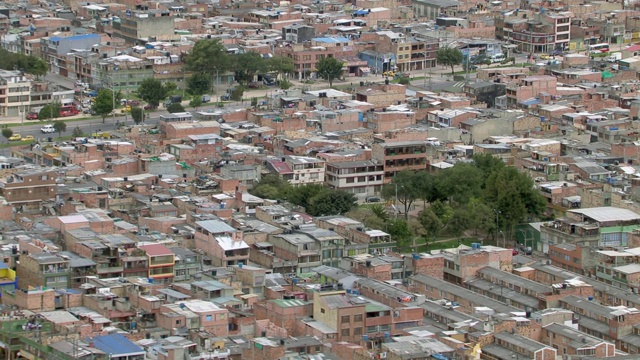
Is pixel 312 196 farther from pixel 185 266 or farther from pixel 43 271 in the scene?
pixel 43 271

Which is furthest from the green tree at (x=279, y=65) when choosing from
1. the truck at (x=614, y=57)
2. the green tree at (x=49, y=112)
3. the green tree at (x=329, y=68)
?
the truck at (x=614, y=57)

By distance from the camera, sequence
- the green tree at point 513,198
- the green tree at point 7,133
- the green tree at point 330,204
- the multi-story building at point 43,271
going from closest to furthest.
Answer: the multi-story building at point 43,271, the green tree at point 330,204, the green tree at point 513,198, the green tree at point 7,133

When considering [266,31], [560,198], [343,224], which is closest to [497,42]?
[266,31]

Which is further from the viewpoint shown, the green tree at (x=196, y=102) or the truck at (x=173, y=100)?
the truck at (x=173, y=100)

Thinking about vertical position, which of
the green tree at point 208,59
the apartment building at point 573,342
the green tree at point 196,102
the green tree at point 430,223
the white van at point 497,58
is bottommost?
the apartment building at point 573,342

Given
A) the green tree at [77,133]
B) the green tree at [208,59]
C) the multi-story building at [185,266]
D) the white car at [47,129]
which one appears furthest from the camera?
the green tree at [208,59]

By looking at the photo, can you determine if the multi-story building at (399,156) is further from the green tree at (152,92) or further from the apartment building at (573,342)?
the apartment building at (573,342)

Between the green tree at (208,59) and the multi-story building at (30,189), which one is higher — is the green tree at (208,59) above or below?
above
